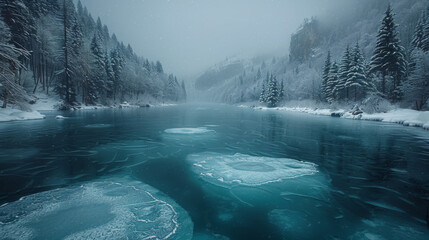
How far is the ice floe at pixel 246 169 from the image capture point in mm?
5738

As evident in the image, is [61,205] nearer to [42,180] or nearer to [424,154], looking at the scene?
[42,180]

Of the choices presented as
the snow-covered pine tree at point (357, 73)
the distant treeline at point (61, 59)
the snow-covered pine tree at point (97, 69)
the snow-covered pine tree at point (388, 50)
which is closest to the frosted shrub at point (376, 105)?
the snow-covered pine tree at point (388, 50)

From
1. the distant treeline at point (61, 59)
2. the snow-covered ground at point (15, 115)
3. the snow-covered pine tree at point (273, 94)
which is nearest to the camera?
the snow-covered ground at point (15, 115)

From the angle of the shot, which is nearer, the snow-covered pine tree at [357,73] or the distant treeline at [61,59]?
the distant treeline at [61,59]

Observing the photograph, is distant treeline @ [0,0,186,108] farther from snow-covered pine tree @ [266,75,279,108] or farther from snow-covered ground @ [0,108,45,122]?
snow-covered pine tree @ [266,75,279,108]

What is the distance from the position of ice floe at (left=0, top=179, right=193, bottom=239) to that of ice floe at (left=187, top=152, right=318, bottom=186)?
2162mm

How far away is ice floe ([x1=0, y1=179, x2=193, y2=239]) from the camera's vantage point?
3.05 m

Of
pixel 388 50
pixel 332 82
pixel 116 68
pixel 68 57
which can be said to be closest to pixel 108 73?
pixel 116 68

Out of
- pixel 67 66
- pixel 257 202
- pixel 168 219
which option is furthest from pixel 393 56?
pixel 67 66

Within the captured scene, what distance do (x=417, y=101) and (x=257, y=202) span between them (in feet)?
114

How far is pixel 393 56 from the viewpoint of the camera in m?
26.2

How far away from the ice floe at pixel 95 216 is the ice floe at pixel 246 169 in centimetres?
216

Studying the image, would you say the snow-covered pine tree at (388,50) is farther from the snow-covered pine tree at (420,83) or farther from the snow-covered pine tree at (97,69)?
the snow-covered pine tree at (97,69)

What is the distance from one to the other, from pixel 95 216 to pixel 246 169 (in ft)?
15.5
